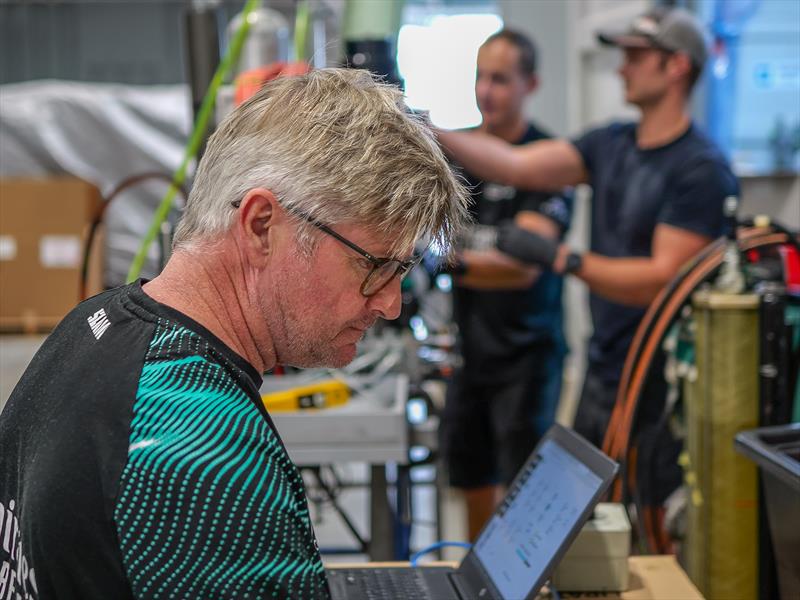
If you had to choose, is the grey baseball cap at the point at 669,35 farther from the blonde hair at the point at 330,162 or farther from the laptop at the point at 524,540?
the blonde hair at the point at 330,162

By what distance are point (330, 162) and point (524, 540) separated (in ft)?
2.03

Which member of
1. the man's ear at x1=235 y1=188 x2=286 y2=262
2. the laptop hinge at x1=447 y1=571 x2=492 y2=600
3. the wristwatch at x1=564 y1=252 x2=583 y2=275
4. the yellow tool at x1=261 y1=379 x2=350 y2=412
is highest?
the man's ear at x1=235 y1=188 x2=286 y2=262

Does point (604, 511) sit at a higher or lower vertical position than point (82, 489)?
lower

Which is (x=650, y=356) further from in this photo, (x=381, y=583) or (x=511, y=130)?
(x=511, y=130)

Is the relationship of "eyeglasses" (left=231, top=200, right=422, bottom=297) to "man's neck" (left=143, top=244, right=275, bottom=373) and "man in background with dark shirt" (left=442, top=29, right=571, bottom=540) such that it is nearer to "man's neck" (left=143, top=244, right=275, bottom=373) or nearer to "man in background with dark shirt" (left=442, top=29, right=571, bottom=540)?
"man's neck" (left=143, top=244, right=275, bottom=373)

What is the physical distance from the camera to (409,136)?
0.92m

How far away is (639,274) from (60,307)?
1666 mm

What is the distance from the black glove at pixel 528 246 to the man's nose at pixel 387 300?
166 centimetres

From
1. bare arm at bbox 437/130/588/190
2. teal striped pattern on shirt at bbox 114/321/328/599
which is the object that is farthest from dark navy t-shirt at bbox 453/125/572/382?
teal striped pattern on shirt at bbox 114/321/328/599

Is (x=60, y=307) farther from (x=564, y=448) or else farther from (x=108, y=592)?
(x=108, y=592)

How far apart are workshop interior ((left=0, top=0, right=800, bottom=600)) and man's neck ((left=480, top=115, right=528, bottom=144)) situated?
0.5 inches

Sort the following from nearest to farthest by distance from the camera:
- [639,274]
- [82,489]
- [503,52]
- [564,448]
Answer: [82,489]
[564,448]
[639,274]
[503,52]

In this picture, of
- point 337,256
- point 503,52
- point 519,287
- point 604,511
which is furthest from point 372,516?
point 503,52

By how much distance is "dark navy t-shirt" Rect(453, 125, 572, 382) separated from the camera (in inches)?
117
